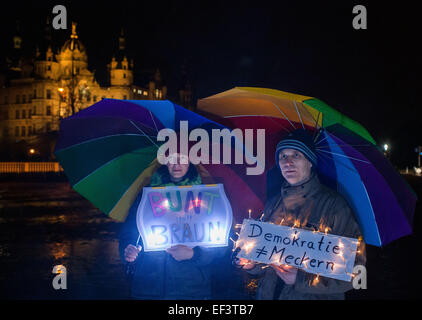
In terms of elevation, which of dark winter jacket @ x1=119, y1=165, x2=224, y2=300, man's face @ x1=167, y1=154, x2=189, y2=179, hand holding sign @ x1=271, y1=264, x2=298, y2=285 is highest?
man's face @ x1=167, y1=154, x2=189, y2=179

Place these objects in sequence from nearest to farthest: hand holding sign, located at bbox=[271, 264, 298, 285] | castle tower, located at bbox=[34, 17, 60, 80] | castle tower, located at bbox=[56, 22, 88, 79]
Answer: hand holding sign, located at bbox=[271, 264, 298, 285]
castle tower, located at bbox=[56, 22, 88, 79]
castle tower, located at bbox=[34, 17, 60, 80]

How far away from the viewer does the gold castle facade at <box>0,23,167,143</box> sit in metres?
100

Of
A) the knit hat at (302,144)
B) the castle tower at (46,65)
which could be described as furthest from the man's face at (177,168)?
the castle tower at (46,65)

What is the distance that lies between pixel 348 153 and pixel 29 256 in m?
7.99

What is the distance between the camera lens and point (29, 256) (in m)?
9.61

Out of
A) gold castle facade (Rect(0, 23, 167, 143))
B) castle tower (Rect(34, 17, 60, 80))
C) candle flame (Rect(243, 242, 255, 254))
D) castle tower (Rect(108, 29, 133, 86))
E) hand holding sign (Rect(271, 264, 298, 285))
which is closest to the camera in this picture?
hand holding sign (Rect(271, 264, 298, 285))

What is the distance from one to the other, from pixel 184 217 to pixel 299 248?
109 cm

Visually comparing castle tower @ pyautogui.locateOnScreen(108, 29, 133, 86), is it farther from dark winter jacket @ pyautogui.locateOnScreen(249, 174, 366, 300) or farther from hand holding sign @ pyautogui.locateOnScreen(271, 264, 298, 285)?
hand holding sign @ pyautogui.locateOnScreen(271, 264, 298, 285)

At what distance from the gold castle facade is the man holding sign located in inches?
3888

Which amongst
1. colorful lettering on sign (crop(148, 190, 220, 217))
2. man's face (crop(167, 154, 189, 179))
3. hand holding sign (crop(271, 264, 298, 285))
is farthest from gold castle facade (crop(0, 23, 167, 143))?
hand holding sign (crop(271, 264, 298, 285))

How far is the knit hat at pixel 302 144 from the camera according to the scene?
3543 mm

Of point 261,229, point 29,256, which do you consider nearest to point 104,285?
point 29,256
